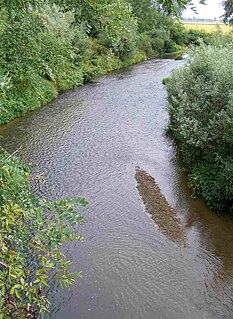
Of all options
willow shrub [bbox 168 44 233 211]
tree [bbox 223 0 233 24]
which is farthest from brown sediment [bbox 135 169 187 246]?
tree [bbox 223 0 233 24]

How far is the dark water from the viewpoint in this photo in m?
7.92

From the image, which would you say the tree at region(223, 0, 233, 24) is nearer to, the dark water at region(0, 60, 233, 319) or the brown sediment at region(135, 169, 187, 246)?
the dark water at region(0, 60, 233, 319)

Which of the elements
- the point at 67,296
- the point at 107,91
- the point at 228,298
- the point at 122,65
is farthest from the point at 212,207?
the point at 122,65

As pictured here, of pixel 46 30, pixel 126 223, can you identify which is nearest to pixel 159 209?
pixel 126 223

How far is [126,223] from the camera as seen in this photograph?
10.9 meters

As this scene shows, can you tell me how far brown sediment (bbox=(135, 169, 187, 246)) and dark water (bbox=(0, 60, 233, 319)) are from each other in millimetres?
206

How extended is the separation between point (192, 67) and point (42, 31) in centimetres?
1034

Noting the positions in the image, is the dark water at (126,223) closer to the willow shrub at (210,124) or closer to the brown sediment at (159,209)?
the brown sediment at (159,209)

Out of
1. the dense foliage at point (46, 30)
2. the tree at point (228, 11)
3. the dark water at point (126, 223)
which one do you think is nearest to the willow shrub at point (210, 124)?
the dark water at point (126, 223)

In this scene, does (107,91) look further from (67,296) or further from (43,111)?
(67,296)

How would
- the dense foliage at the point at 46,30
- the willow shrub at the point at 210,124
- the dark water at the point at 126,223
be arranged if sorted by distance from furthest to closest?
the willow shrub at the point at 210,124 < the dark water at the point at 126,223 < the dense foliage at the point at 46,30

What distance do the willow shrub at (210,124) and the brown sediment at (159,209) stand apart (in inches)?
51.2

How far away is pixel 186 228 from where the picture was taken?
423 inches

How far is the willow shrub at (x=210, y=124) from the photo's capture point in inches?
447
